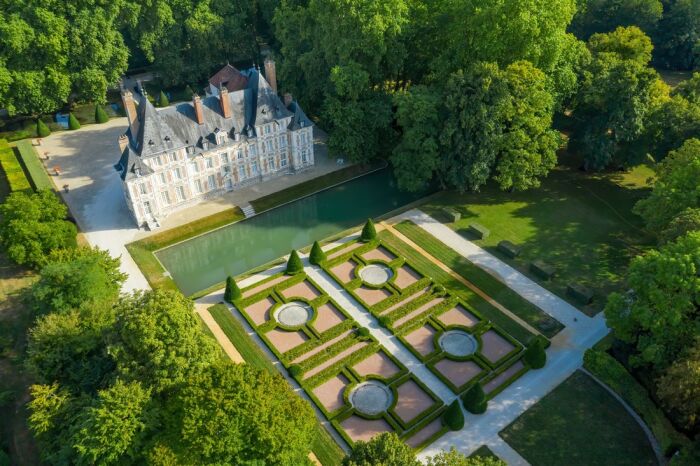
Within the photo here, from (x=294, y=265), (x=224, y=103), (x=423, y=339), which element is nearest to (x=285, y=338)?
(x=294, y=265)

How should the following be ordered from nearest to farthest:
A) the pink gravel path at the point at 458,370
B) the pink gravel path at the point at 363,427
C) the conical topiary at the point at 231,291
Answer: the pink gravel path at the point at 363,427
the pink gravel path at the point at 458,370
the conical topiary at the point at 231,291

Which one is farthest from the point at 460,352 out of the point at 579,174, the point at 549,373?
the point at 579,174

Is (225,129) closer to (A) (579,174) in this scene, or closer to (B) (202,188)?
(B) (202,188)

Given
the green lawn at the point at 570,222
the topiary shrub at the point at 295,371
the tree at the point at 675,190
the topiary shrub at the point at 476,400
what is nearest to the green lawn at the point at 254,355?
the topiary shrub at the point at 295,371

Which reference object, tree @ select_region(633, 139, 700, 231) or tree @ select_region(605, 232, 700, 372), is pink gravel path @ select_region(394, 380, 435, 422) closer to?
tree @ select_region(605, 232, 700, 372)

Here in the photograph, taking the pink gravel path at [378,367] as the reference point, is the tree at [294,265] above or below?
above

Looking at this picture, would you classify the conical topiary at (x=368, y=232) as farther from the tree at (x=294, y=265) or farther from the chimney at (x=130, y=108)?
the chimney at (x=130, y=108)

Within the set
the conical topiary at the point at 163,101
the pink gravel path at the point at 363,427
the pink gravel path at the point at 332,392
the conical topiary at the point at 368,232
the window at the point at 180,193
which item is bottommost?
the pink gravel path at the point at 363,427
